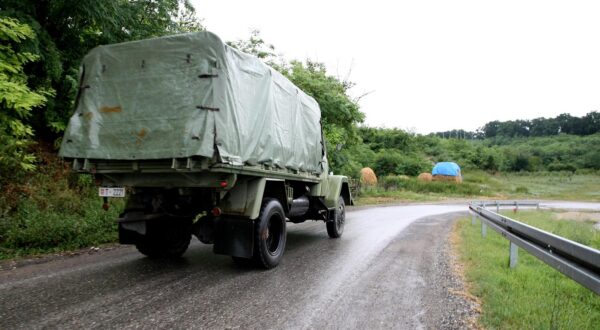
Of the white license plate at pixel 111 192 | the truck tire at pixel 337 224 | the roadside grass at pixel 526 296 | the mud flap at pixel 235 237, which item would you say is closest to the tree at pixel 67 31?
the white license plate at pixel 111 192

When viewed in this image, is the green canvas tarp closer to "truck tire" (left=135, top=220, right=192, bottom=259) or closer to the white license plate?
the white license plate

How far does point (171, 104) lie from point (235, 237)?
2038 millimetres

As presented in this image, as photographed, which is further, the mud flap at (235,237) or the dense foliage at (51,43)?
the dense foliage at (51,43)

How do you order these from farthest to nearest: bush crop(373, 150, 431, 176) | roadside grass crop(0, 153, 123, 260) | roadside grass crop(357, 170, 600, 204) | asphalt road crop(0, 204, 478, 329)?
bush crop(373, 150, 431, 176)
roadside grass crop(357, 170, 600, 204)
roadside grass crop(0, 153, 123, 260)
asphalt road crop(0, 204, 478, 329)

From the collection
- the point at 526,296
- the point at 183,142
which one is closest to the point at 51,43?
the point at 183,142

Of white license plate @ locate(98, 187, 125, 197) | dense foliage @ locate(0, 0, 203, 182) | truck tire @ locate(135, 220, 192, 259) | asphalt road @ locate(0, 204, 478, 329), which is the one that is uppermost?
dense foliage @ locate(0, 0, 203, 182)

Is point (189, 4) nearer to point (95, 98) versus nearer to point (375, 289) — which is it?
point (95, 98)

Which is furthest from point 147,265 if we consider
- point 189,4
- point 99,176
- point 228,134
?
point 189,4

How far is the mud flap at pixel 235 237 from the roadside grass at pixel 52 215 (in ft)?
10.7

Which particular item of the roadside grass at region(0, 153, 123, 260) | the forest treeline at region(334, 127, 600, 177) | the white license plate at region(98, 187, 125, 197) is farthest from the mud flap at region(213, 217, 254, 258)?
the forest treeline at region(334, 127, 600, 177)

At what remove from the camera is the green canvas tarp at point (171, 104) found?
506cm

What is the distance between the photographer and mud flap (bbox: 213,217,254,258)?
18.0 feet

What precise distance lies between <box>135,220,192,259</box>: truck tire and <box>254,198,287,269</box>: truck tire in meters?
1.29

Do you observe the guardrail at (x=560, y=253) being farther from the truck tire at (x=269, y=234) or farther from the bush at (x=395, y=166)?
the bush at (x=395, y=166)
